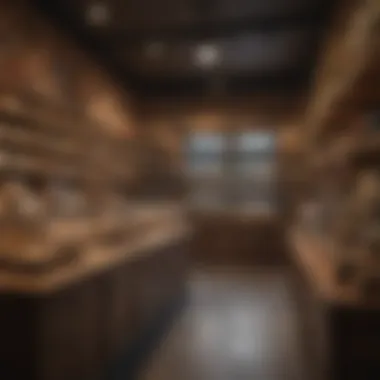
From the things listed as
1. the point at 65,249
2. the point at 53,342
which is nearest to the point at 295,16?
the point at 65,249

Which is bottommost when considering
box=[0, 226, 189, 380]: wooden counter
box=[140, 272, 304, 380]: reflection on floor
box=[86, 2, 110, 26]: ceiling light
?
box=[140, 272, 304, 380]: reflection on floor

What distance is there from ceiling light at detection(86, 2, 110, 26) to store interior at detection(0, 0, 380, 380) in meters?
0.03

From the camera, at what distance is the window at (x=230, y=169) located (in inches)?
304

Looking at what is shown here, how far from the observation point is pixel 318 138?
4.80 metres

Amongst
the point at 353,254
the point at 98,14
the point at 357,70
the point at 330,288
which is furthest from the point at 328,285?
the point at 98,14

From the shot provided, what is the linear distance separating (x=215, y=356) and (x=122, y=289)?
2.86 ft

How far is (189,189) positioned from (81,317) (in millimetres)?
5835

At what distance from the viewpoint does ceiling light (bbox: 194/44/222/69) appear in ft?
18.7

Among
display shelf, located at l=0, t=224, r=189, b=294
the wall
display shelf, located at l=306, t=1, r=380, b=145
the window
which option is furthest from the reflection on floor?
the window

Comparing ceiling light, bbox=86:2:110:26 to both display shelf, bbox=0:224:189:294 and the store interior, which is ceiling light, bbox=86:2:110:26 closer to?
the store interior

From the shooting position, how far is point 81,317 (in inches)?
80.6

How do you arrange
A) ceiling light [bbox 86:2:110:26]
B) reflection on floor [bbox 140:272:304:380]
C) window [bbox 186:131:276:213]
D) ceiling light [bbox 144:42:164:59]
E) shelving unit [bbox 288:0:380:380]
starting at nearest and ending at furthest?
shelving unit [bbox 288:0:380:380]
reflection on floor [bbox 140:272:304:380]
ceiling light [bbox 86:2:110:26]
ceiling light [bbox 144:42:164:59]
window [bbox 186:131:276:213]

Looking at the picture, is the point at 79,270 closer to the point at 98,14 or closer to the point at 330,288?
the point at 330,288

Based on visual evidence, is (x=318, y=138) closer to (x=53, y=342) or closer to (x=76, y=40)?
(x=76, y=40)
